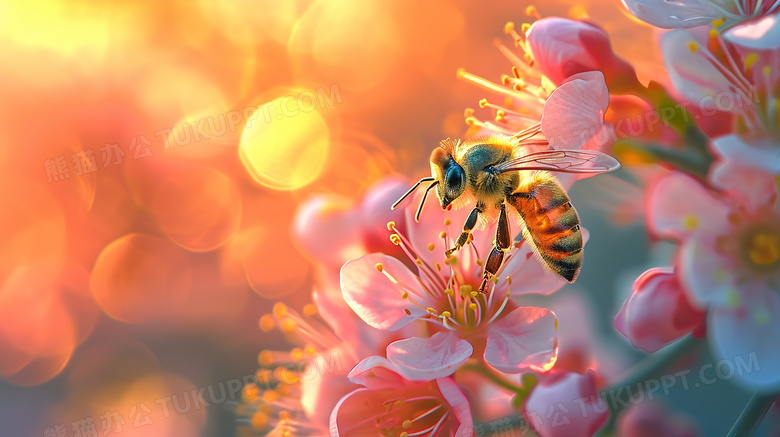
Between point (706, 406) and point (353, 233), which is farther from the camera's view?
point (706, 406)

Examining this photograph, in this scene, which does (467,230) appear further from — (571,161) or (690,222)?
(690,222)

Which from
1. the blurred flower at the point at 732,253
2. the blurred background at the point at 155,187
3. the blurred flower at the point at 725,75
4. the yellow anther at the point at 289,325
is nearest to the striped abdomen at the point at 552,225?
the blurred flower at the point at 732,253

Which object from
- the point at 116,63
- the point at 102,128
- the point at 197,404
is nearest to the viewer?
the point at 197,404

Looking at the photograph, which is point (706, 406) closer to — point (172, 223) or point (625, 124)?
point (625, 124)

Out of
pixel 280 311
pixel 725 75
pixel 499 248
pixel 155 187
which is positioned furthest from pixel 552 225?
pixel 155 187

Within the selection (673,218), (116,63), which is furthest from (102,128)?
(673,218)

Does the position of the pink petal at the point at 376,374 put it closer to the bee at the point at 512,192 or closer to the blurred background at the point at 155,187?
the bee at the point at 512,192
